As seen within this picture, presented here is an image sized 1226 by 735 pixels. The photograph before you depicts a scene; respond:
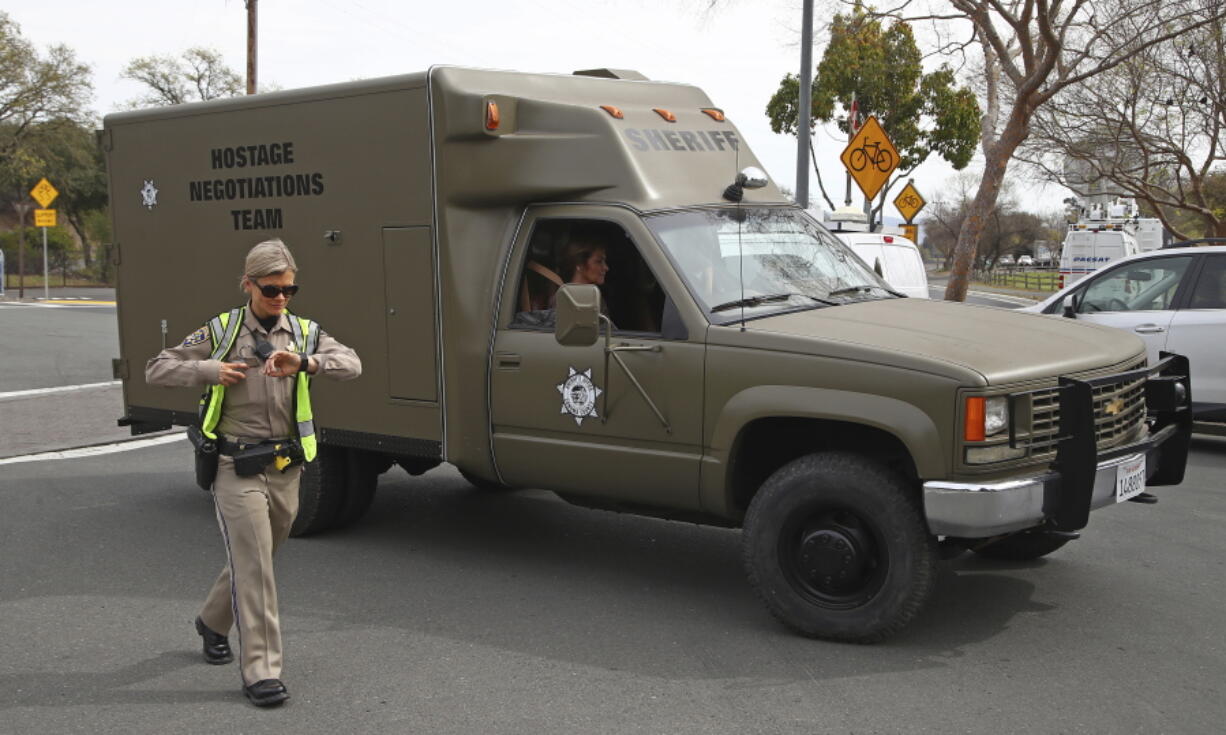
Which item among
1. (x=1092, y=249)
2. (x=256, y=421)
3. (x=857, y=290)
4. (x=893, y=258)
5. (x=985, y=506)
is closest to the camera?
(x=256, y=421)

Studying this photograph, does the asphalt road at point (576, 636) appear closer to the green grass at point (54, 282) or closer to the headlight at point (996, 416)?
the headlight at point (996, 416)

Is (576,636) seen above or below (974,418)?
below

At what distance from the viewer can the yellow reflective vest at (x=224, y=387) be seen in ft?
16.1

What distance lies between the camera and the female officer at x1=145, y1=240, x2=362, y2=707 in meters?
4.85

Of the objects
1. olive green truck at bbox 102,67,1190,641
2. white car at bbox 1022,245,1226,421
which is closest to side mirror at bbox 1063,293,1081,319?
white car at bbox 1022,245,1226,421

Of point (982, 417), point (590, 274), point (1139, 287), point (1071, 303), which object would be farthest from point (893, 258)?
point (982, 417)

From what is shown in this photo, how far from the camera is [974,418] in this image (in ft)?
16.7

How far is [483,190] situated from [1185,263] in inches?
261

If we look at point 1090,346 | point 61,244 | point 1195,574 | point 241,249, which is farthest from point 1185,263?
point 61,244

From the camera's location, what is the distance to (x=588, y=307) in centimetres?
561

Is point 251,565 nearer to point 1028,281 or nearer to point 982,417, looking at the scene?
point 982,417

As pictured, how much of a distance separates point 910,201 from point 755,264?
24.9m

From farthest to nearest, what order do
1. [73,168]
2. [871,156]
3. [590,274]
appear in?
[73,168] < [871,156] < [590,274]

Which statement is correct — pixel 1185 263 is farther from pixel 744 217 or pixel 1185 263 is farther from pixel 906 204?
pixel 906 204
